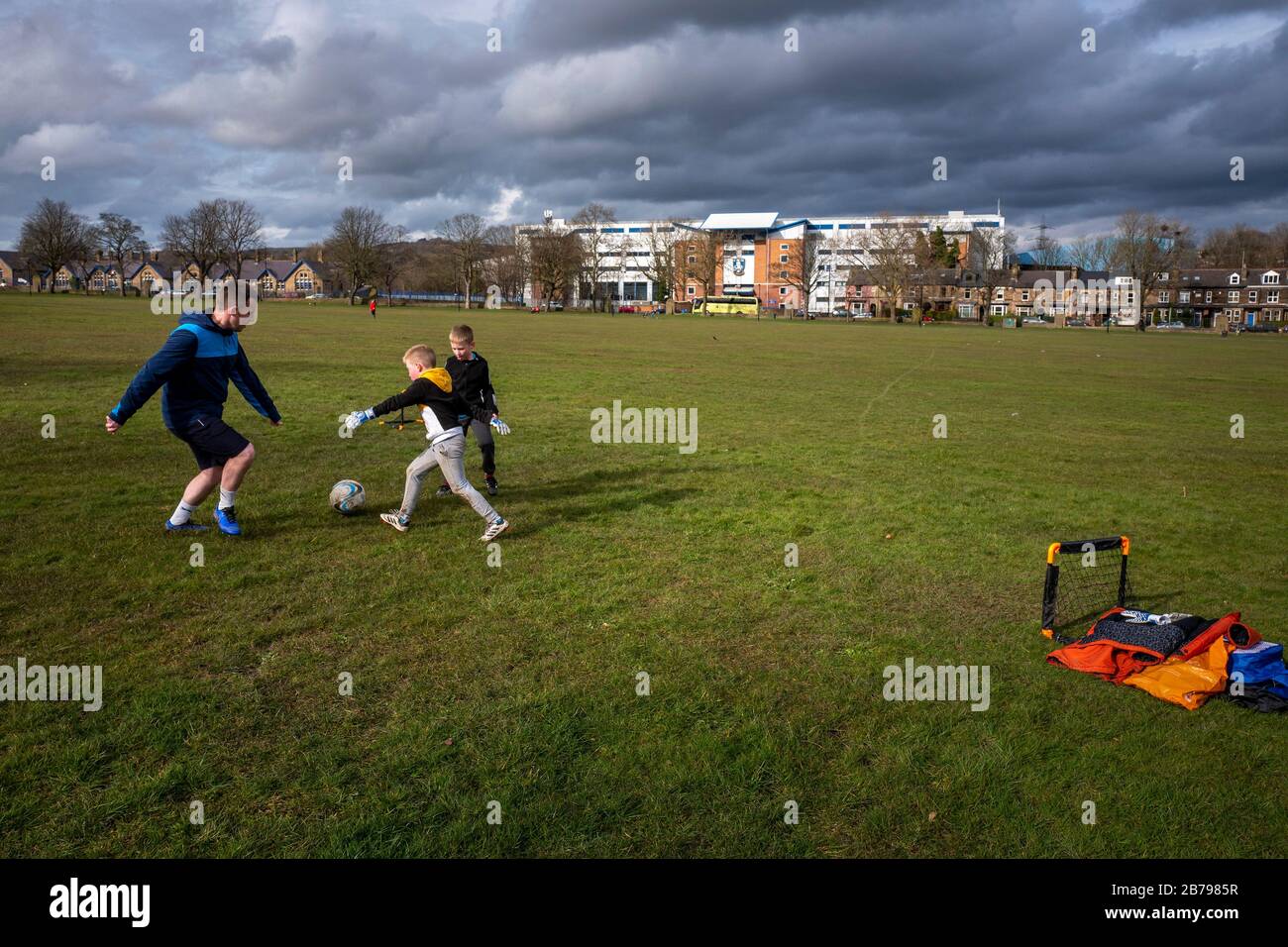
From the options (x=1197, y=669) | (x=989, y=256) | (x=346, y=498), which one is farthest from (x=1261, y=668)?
(x=989, y=256)

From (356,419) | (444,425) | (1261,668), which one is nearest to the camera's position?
(1261,668)

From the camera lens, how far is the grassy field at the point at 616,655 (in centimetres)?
424

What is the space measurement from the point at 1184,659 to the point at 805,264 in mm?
129043

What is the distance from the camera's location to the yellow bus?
124 metres

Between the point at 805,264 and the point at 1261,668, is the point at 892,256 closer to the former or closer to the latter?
the point at 805,264

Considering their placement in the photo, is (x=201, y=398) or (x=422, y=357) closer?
(x=201, y=398)

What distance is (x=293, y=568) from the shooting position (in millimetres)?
7883

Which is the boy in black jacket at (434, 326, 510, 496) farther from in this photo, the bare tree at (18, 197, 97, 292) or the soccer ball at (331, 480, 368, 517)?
the bare tree at (18, 197, 97, 292)

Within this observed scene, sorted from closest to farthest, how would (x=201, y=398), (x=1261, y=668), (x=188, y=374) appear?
(x=1261, y=668) < (x=188, y=374) < (x=201, y=398)

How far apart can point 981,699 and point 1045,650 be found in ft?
3.73

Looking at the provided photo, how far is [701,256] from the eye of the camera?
5103 inches

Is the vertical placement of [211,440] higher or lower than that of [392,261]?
lower

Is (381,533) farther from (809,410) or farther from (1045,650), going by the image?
(809,410)

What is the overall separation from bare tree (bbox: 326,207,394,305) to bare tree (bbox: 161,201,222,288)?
1768 cm
